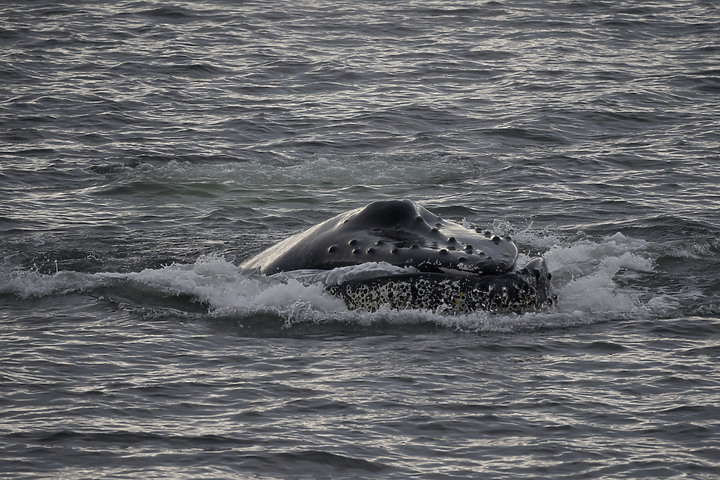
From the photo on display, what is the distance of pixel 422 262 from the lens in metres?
10.4

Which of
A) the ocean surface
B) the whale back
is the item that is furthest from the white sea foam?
the whale back

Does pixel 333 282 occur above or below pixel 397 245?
below

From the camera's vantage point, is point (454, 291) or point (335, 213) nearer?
point (454, 291)

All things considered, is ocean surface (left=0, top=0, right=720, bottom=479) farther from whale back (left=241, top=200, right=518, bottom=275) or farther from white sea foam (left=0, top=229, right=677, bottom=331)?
whale back (left=241, top=200, right=518, bottom=275)

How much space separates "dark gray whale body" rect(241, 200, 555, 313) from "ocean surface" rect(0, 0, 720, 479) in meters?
0.17

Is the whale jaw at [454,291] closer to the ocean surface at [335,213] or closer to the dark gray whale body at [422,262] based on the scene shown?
the dark gray whale body at [422,262]

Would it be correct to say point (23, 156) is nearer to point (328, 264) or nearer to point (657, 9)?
point (328, 264)

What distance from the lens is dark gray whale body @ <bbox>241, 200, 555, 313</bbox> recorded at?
10.2m

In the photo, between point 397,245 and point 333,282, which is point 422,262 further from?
point 333,282

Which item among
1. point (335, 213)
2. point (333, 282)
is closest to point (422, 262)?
point (333, 282)

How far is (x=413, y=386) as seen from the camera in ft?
29.7

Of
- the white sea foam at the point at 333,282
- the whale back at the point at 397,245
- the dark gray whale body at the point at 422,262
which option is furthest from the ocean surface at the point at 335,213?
the whale back at the point at 397,245

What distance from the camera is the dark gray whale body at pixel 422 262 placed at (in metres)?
10.2

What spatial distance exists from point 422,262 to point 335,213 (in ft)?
17.9
